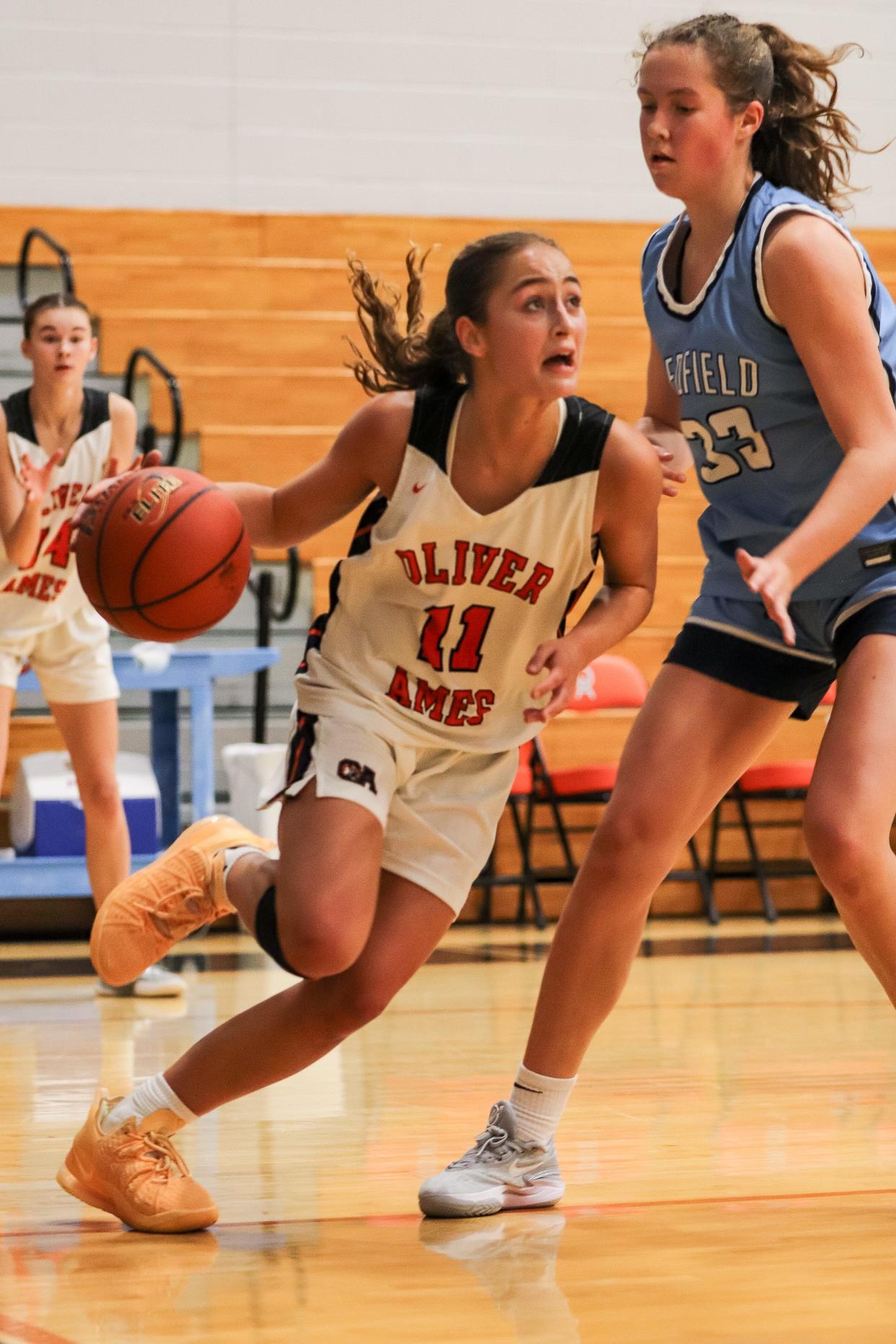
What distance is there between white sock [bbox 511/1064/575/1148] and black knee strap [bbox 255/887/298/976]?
44 cm

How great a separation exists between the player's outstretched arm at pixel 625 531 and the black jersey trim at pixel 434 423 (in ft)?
0.74

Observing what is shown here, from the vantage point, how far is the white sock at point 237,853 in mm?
2611

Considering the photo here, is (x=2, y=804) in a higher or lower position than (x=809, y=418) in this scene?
lower

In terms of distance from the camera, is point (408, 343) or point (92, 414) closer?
point (408, 343)

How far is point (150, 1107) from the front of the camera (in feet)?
8.26

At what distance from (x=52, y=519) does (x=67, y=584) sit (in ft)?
0.56

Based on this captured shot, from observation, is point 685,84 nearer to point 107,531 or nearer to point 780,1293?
point 107,531

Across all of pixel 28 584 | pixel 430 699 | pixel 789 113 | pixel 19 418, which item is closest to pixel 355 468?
pixel 430 699

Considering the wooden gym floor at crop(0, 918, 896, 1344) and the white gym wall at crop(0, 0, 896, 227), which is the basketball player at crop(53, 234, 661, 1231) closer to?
the wooden gym floor at crop(0, 918, 896, 1344)

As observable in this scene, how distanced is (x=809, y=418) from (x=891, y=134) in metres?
6.88

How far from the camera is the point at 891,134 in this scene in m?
8.80

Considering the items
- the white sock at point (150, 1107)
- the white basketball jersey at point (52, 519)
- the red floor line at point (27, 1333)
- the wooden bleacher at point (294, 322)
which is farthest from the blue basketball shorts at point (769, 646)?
the wooden bleacher at point (294, 322)

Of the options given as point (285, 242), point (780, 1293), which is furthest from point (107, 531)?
point (285, 242)

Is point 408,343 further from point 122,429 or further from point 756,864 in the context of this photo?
point 756,864
